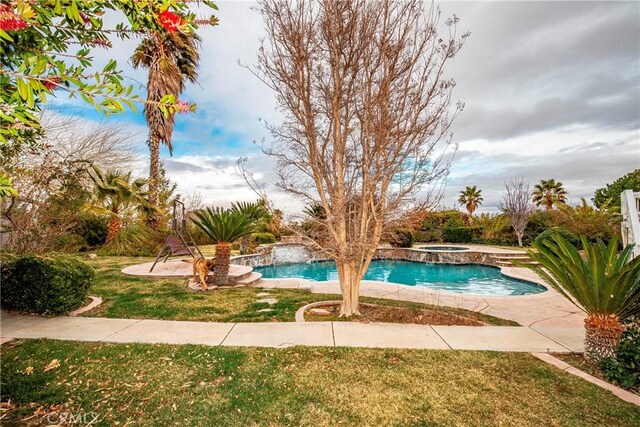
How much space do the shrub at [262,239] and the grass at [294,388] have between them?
14.8m

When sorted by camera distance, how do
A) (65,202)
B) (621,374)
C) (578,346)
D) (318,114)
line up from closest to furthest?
(621,374), (578,346), (318,114), (65,202)

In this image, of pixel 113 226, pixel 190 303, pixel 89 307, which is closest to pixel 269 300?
pixel 190 303

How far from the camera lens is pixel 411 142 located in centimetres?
500

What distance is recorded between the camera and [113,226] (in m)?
15.0

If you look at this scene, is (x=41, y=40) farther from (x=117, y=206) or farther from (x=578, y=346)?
(x=117, y=206)

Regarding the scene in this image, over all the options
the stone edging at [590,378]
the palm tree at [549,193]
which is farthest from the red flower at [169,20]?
the palm tree at [549,193]

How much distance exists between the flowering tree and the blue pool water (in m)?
10.5

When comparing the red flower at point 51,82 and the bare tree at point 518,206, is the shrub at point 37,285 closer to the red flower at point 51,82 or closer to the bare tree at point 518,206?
the red flower at point 51,82

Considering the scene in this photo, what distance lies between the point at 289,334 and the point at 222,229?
407 centimetres

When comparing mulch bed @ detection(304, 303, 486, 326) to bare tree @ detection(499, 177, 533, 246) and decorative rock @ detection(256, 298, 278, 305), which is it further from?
bare tree @ detection(499, 177, 533, 246)

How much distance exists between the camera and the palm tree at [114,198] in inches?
559

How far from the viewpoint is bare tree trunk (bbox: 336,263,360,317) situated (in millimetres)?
5148

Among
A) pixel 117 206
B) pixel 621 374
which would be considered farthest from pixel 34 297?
pixel 117 206

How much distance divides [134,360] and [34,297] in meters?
2.97
